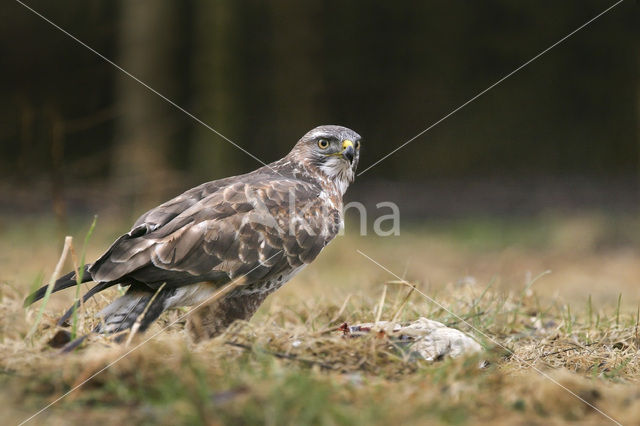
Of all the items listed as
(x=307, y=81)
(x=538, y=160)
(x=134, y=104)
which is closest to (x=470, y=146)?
(x=538, y=160)

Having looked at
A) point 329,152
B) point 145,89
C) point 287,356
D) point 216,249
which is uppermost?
point 145,89

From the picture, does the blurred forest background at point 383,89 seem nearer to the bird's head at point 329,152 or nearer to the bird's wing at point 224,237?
the bird's head at point 329,152

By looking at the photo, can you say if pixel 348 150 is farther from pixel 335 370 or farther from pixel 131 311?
pixel 335 370

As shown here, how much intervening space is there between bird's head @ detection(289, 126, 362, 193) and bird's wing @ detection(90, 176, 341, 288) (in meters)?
0.57

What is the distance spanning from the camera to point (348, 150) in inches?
192

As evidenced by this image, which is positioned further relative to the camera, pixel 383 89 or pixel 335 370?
pixel 383 89

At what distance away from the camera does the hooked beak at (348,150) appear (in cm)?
488

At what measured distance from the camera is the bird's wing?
361 centimetres

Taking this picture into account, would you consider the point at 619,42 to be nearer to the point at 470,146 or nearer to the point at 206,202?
the point at 470,146

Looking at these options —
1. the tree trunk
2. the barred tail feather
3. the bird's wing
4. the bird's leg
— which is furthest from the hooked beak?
the tree trunk

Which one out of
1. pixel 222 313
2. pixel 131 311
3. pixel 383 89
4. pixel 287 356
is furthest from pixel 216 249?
pixel 383 89

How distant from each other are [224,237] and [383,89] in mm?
12419

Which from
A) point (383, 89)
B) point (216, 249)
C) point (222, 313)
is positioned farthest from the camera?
point (383, 89)

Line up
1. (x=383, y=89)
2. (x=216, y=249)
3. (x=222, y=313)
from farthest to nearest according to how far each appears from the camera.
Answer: (x=383, y=89)
(x=222, y=313)
(x=216, y=249)
